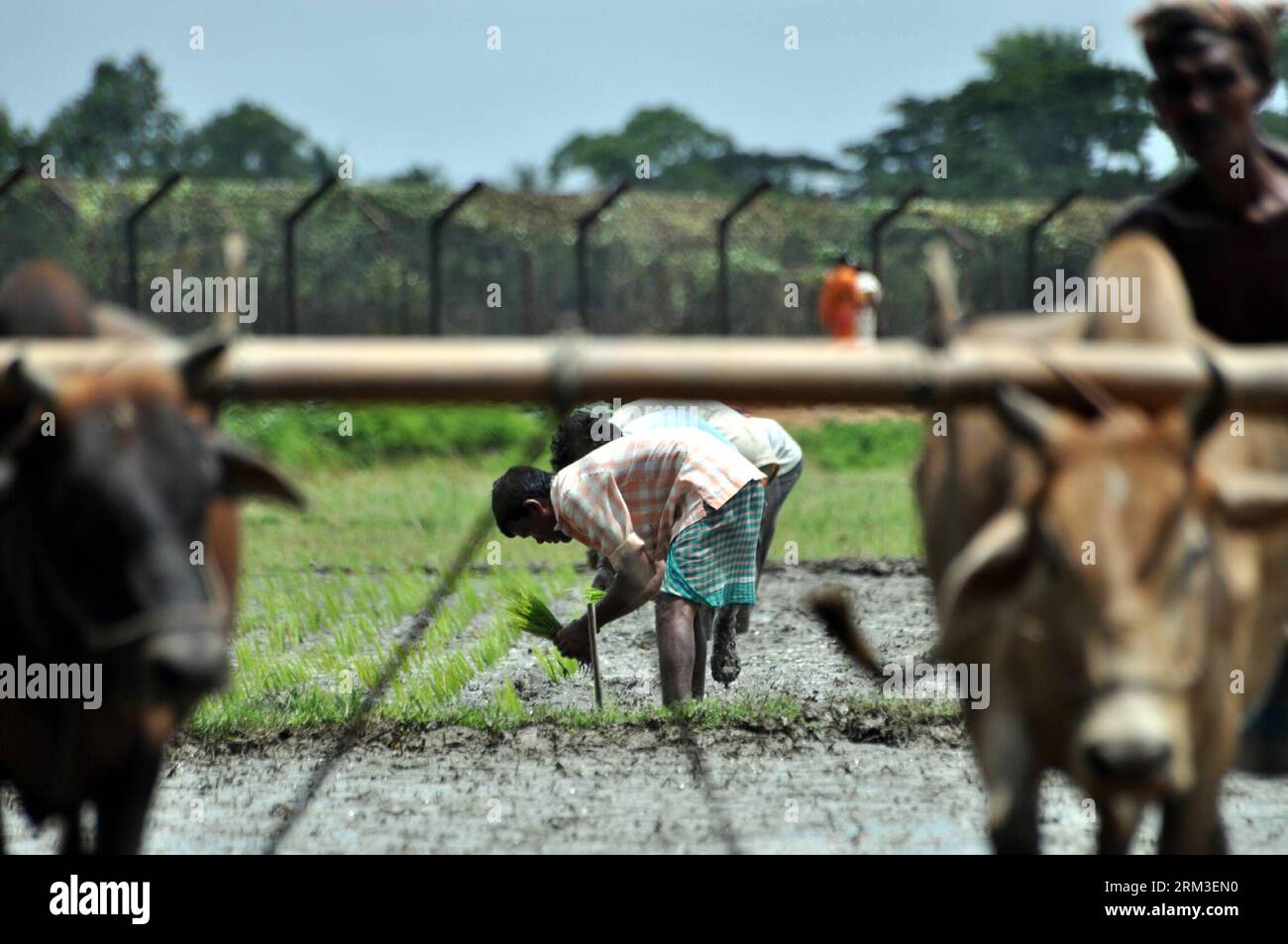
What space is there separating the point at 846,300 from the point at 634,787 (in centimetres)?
1222

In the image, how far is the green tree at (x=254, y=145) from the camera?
7262 centimetres

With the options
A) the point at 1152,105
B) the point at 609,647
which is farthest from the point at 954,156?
the point at 1152,105

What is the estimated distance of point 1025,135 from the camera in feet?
159

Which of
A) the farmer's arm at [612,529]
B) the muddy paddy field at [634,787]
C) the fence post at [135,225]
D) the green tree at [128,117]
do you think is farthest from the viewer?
the green tree at [128,117]

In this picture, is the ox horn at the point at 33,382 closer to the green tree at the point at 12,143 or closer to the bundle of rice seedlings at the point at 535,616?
the bundle of rice seedlings at the point at 535,616

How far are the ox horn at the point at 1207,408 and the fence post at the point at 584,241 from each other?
10.8 m

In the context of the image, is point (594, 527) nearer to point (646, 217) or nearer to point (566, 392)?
point (566, 392)

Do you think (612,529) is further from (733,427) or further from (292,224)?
(292,224)

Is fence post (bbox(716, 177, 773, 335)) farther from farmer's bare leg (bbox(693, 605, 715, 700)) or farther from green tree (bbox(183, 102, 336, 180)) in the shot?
green tree (bbox(183, 102, 336, 180))

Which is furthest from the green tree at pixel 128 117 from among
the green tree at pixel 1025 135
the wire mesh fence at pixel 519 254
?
the wire mesh fence at pixel 519 254

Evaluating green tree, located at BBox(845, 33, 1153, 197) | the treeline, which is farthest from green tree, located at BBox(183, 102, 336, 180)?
green tree, located at BBox(845, 33, 1153, 197)

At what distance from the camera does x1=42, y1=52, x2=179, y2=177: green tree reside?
53844 mm

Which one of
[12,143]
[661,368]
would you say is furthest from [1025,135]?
[661,368]

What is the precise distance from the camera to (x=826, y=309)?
58.7ft
